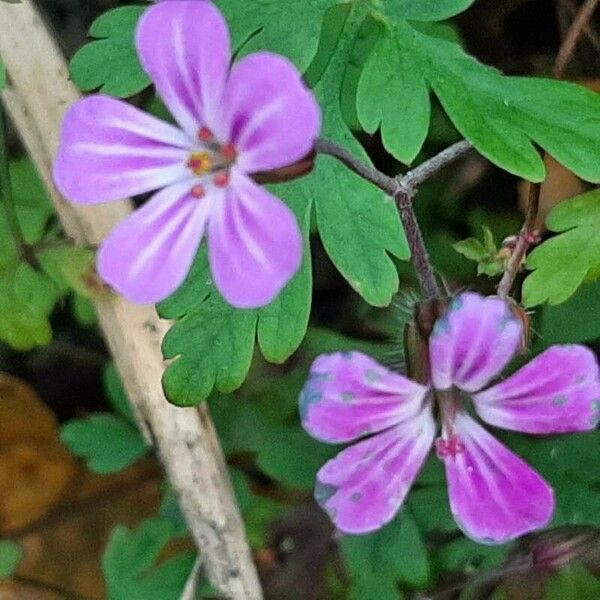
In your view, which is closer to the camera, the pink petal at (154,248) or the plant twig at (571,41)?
the pink petal at (154,248)

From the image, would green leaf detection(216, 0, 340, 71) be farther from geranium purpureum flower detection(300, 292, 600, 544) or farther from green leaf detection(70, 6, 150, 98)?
geranium purpureum flower detection(300, 292, 600, 544)

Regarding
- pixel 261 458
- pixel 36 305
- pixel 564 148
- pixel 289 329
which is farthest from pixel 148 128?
pixel 261 458

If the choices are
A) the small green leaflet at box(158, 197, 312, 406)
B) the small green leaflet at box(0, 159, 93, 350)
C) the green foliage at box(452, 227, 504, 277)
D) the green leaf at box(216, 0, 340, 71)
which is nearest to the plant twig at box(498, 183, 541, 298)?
the green foliage at box(452, 227, 504, 277)

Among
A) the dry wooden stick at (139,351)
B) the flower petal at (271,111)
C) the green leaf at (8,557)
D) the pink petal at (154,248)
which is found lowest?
the green leaf at (8,557)

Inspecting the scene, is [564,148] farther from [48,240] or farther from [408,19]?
[48,240]

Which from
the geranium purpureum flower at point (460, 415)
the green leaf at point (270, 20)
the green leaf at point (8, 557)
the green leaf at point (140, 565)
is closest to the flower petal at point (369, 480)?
the geranium purpureum flower at point (460, 415)

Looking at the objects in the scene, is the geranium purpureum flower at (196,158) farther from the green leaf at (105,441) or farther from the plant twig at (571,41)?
the green leaf at (105,441)
